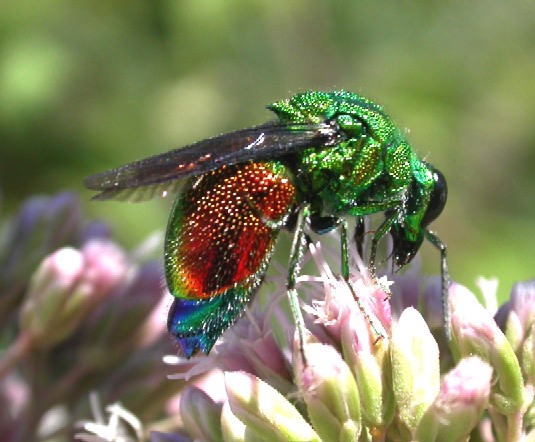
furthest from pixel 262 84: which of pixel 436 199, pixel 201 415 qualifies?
pixel 201 415

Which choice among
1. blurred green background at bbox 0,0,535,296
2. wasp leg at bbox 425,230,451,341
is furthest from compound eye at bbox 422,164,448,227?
blurred green background at bbox 0,0,535,296

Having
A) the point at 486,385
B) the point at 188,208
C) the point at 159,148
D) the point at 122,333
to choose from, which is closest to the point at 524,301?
the point at 486,385

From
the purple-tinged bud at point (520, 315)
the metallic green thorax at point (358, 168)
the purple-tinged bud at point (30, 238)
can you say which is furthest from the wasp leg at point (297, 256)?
the purple-tinged bud at point (30, 238)

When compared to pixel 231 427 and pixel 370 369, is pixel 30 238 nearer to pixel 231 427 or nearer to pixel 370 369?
pixel 231 427

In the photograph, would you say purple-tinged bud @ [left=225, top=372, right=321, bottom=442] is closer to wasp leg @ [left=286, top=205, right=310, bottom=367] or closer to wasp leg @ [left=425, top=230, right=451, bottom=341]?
wasp leg @ [left=286, top=205, right=310, bottom=367]

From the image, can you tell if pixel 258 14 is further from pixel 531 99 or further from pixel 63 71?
pixel 531 99

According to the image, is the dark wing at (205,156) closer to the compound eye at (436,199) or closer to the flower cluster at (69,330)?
the compound eye at (436,199)
